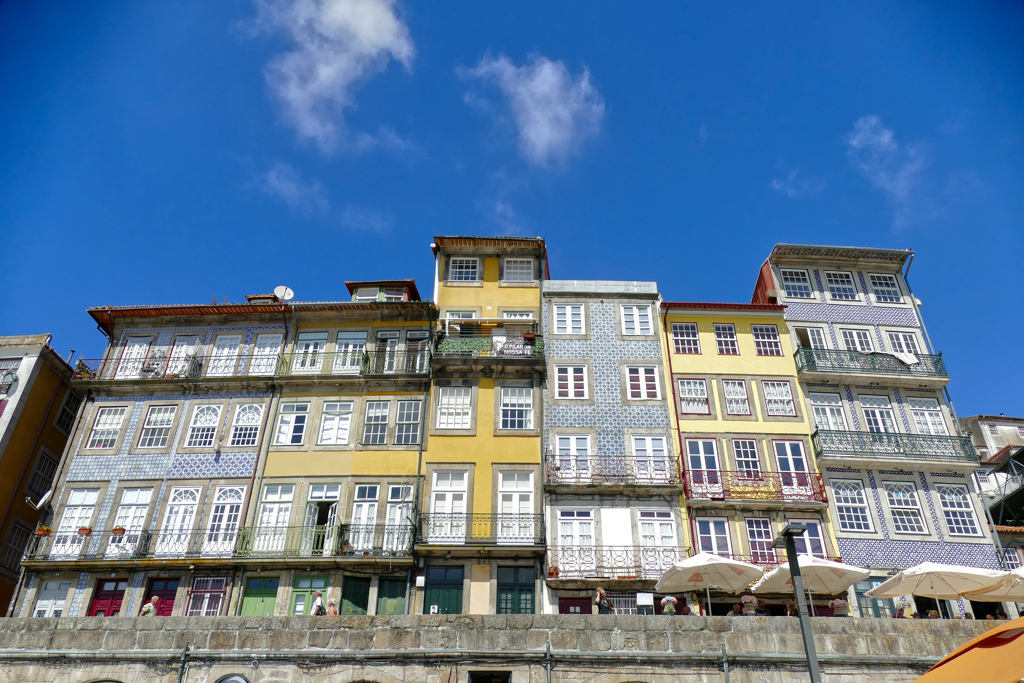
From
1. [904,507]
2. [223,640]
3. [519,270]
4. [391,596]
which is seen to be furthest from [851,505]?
[223,640]

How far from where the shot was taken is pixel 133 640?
17.5 m

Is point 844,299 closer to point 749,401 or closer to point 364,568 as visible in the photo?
point 749,401

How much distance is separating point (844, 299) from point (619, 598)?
49.0 feet

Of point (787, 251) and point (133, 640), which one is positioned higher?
point (787, 251)

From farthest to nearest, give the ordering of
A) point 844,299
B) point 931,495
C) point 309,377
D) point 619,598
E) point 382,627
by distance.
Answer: point 844,299
point 309,377
point 931,495
point 619,598
point 382,627

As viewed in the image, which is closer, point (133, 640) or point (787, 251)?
point (133, 640)

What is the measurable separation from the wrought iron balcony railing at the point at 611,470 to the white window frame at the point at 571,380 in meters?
2.43

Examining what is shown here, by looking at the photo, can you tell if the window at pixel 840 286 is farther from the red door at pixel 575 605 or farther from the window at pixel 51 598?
the window at pixel 51 598

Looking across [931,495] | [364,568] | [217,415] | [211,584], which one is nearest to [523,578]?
[364,568]

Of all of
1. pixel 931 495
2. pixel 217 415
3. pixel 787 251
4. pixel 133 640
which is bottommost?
pixel 133 640

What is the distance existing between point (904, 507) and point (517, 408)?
1328 cm

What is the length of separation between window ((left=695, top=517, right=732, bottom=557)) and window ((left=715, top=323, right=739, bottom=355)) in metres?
6.52

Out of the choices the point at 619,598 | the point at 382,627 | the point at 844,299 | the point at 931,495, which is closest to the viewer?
the point at 382,627

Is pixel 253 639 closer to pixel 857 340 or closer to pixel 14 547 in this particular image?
pixel 14 547
